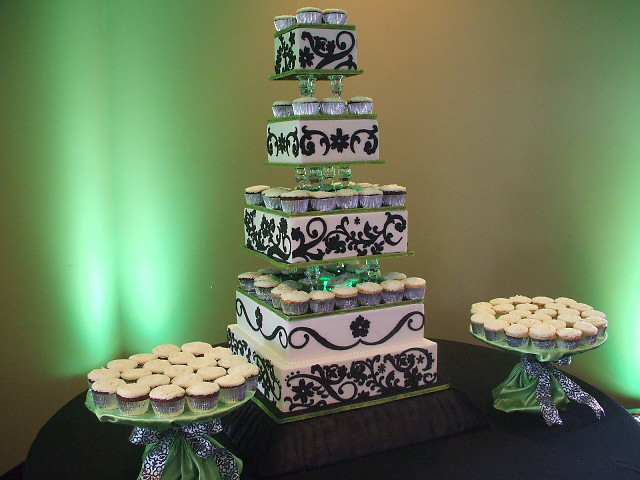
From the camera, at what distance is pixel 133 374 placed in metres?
2.10

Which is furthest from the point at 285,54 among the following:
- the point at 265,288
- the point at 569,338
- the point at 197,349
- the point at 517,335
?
the point at 569,338

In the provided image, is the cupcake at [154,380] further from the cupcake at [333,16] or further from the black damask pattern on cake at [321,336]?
the cupcake at [333,16]

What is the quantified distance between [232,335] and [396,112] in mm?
1418

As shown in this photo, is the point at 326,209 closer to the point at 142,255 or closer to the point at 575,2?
the point at 142,255

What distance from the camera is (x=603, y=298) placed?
11.7 ft

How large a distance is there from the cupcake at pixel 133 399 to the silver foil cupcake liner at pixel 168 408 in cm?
3

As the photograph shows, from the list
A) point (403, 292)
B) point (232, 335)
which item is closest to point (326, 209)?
point (403, 292)

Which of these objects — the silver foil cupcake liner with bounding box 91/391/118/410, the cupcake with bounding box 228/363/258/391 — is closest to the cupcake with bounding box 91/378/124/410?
the silver foil cupcake liner with bounding box 91/391/118/410

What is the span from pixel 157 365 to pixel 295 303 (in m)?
0.47

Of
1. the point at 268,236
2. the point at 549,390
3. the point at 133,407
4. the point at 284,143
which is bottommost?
the point at 549,390

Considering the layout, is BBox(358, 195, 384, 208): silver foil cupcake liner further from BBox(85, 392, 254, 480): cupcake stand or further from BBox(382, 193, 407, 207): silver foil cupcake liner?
BBox(85, 392, 254, 480): cupcake stand

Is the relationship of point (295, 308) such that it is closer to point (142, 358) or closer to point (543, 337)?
point (142, 358)

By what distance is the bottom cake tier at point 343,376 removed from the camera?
7.52 feet

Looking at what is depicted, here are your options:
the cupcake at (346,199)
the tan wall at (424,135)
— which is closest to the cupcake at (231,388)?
the cupcake at (346,199)
